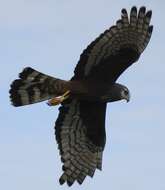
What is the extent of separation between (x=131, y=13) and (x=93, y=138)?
2842 millimetres

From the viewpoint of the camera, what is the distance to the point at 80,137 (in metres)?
15.6

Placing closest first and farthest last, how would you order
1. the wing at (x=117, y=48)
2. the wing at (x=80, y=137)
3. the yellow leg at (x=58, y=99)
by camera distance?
the yellow leg at (x=58, y=99) < the wing at (x=117, y=48) < the wing at (x=80, y=137)

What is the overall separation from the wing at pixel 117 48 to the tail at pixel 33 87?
19.1 inches

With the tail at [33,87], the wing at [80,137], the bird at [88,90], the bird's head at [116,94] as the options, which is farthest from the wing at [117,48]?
the wing at [80,137]

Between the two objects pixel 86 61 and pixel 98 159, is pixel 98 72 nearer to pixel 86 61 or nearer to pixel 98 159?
pixel 86 61

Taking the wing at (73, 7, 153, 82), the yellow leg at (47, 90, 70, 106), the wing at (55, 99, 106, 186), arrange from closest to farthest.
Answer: the yellow leg at (47, 90, 70, 106), the wing at (73, 7, 153, 82), the wing at (55, 99, 106, 186)

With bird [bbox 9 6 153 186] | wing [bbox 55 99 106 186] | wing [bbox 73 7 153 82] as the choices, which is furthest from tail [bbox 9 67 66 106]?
wing [bbox 55 99 106 186]

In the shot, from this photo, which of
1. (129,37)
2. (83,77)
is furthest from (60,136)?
(129,37)

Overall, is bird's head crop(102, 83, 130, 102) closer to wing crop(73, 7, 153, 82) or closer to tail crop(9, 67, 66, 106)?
wing crop(73, 7, 153, 82)

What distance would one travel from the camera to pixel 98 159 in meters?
15.5

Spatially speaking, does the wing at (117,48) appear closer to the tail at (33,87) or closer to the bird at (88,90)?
the bird at (88,90)

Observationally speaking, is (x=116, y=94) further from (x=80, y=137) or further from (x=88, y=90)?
(x=80, y=137)

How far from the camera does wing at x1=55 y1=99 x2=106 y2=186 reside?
49.6 ft

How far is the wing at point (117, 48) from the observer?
14.5 meters
